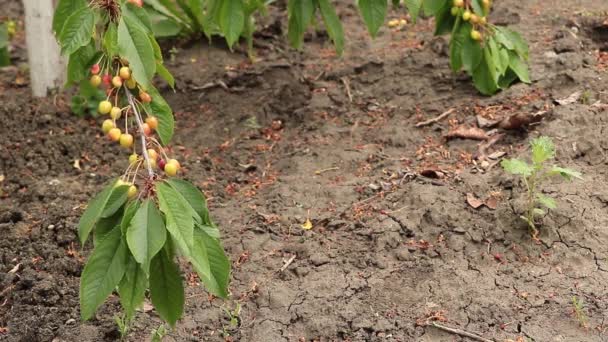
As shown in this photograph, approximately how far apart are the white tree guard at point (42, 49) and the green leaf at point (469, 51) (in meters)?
2.33

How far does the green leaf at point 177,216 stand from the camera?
7.18 ft

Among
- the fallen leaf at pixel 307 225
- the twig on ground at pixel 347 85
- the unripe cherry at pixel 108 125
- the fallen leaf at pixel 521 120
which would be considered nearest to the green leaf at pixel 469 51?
the fallen leaf at pixel 521 120

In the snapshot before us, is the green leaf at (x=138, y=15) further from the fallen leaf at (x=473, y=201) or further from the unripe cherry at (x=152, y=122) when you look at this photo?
the fallen leaf at (x=473, y=201)

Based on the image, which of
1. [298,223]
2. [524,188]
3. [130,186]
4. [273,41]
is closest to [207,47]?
[273,41]

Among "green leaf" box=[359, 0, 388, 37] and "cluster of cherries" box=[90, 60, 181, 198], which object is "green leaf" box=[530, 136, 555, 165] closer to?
"green leaf" box=[359, 0, 388, 37]

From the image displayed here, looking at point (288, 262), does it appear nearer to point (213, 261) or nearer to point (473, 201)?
point (473, 201)

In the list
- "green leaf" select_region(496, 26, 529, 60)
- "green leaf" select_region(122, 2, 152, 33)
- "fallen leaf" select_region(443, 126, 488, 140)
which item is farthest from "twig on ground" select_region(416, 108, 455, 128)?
"green leaf" select_region(122, 2, 152, 33)

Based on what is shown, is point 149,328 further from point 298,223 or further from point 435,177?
point 435,177

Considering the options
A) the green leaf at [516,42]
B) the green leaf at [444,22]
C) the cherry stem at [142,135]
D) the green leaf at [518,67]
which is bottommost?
the green leaf at [518,67]

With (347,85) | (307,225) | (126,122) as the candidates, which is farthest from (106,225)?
(347,85)

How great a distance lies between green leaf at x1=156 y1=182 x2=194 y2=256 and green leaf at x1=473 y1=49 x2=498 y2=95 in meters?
2.30

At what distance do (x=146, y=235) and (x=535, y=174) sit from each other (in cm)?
172

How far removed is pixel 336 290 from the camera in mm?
3164

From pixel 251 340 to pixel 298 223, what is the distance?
28.8 inches
